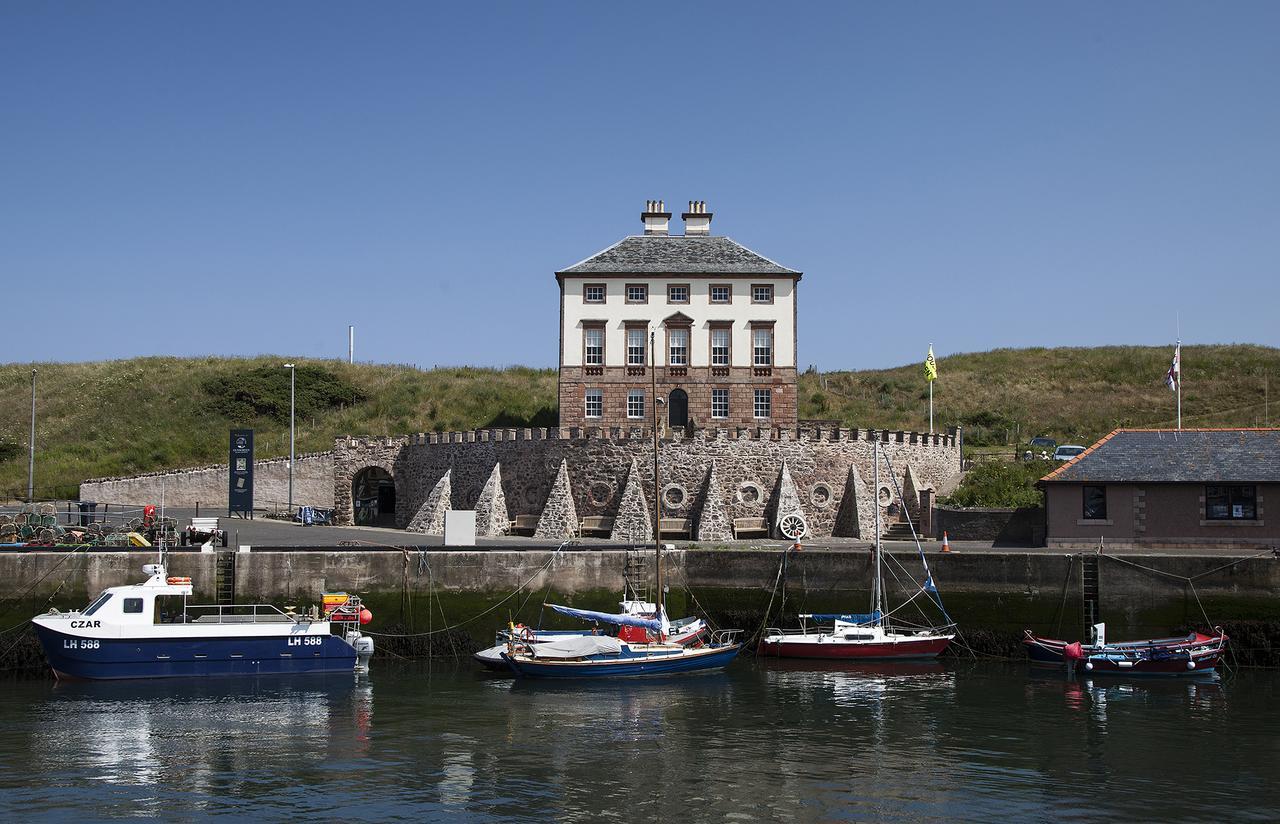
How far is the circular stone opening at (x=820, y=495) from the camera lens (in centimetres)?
4297

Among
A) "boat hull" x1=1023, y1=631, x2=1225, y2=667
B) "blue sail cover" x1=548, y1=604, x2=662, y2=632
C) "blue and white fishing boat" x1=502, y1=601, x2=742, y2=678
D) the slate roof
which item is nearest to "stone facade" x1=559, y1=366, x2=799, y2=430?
the slate roof

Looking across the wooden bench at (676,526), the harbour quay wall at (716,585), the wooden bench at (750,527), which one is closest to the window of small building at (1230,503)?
the harbour quay wall at (716,585)

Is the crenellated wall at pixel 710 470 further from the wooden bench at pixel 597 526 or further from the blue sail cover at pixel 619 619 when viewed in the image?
the blue sail cover at pixel 619 619

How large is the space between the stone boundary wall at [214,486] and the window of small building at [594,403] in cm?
1537

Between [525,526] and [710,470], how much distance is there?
299 inches

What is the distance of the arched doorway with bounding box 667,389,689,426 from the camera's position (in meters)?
49.3

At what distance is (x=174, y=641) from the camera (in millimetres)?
27719

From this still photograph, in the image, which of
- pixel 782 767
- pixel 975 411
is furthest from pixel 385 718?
pixel 975 411

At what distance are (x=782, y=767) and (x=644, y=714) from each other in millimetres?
5418

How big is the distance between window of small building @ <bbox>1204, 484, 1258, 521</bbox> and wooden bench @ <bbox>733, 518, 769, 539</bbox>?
1511 cm

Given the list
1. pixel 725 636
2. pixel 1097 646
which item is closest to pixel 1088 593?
pixel 1097 646

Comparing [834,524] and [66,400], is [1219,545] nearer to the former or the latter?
[834,524]

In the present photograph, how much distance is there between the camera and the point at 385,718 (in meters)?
23.2

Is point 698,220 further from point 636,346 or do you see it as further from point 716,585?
point 716,585
